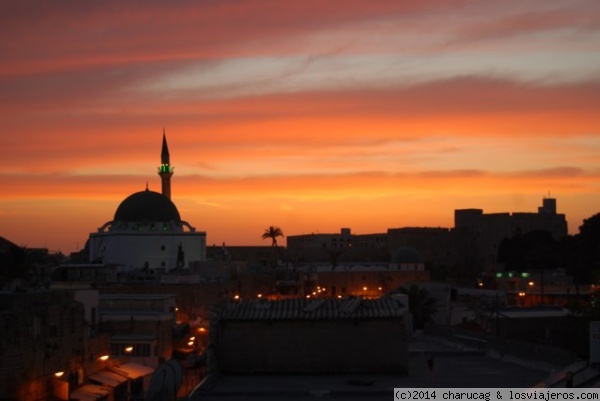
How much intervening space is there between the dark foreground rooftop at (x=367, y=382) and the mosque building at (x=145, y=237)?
6635cm

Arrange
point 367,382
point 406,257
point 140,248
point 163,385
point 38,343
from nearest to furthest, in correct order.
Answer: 1. point 163,385
2. point 367,382
3. point 38,343
4. point 406,257
5. point 140,248

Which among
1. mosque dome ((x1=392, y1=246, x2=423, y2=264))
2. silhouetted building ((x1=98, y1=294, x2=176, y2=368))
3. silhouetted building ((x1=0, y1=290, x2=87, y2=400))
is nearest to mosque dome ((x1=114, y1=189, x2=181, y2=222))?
mosque dome ((x1=392, y1=246, x2=423, y2=264))

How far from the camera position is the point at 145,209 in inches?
3428

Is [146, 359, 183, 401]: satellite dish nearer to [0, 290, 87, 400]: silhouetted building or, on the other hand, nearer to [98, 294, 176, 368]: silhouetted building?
[0, 290, 87, 400]: silhouetted building

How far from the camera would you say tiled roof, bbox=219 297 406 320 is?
62.7ft

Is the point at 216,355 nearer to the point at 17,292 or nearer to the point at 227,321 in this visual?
the point at 227,321

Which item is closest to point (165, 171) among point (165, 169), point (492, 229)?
point (165, 169)

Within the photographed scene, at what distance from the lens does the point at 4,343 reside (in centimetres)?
2142

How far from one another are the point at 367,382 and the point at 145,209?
70.9 meters

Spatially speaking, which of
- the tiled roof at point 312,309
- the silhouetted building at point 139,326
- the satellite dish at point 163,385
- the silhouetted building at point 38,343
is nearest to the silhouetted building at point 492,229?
the silhouetted building at point 139,326

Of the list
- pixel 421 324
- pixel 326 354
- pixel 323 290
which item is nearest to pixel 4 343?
pixel 326 354

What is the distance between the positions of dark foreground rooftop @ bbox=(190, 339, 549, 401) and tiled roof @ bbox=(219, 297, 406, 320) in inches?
43.7

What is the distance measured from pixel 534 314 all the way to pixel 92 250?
175 feet

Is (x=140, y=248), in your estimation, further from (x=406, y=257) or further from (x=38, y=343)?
(x=38, y=343)
